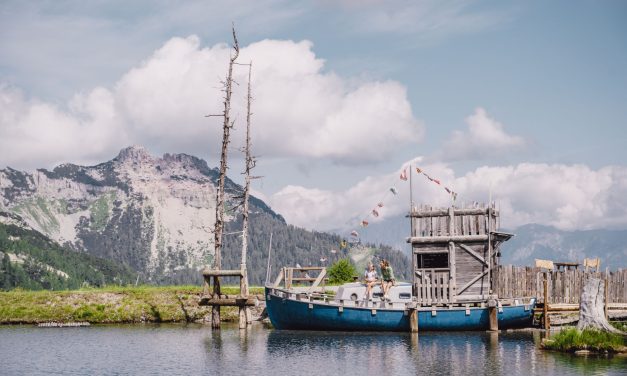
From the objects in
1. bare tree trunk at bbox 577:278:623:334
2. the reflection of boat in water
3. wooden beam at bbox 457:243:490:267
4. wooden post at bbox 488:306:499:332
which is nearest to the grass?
bare tree trunk at bbox 577:278:623:334

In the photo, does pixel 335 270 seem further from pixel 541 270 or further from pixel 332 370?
pixel 332 370

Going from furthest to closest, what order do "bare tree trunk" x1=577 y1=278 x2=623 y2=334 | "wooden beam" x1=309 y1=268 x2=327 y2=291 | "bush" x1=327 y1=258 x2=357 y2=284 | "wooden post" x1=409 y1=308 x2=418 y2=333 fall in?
"bush" x1=327 y1=258 x2=357 y2=284
"wooden beam" x1=309 y1=268 x2=327 y2=291
"wooden post" x1=409 y1=308 x2=418 y2=333
"bare tree trunk" x1=577 y1=278 x2=623 y2=334

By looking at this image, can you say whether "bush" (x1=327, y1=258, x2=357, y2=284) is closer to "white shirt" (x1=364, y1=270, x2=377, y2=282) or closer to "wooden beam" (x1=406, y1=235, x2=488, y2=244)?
"wooden beam" (x1=406, y1=235, x2=488, y2=244)

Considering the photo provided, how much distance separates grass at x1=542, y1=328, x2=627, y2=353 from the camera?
122 feet

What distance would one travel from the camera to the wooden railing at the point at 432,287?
5094cm

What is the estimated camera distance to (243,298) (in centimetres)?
5006

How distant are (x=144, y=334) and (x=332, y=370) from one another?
764 inches

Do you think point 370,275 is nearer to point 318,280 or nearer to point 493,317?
point 318,280

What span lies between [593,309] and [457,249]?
13.3 metres

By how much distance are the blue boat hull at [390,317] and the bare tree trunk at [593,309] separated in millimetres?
9689

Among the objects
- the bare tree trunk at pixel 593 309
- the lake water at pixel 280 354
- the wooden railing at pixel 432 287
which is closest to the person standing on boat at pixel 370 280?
the lake water at pixel 280 354

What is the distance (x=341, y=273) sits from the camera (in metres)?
67.4

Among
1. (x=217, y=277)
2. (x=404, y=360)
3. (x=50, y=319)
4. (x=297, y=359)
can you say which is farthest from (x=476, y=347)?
(x=50, y=319)

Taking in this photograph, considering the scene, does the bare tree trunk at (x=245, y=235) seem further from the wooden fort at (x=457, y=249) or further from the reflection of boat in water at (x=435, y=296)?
the wooden fort at (x=457, y=249)
